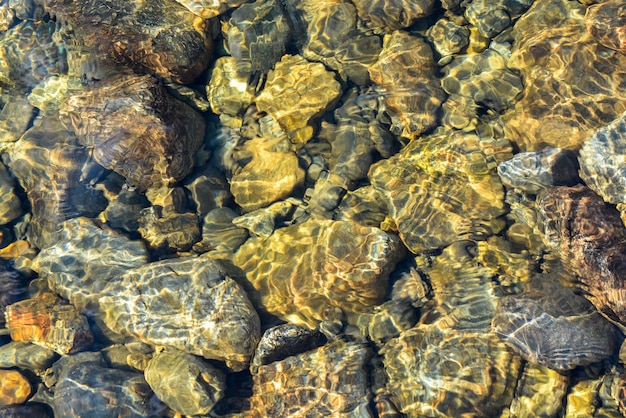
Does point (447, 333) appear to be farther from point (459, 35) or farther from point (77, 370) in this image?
point (77, 370)

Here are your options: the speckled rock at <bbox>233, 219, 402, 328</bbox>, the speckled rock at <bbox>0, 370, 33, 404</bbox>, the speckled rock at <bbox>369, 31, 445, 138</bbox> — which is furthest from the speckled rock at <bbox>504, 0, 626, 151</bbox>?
the speckled rock at <bbox>0, 370, 33, 404</bbox>

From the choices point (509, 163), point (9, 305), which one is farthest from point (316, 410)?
point (9, 305)

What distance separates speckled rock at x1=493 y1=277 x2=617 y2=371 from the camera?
14.9 feet

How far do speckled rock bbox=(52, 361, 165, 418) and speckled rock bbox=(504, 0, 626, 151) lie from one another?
189 inches

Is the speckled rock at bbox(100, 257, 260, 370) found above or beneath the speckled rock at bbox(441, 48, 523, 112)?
beneath

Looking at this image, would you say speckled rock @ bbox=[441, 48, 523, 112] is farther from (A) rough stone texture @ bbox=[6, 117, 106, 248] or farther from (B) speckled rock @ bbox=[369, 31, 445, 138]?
(A) rough stone texture @ bbox=[6, 117, 106, 248]

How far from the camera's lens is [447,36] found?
20.4 feet

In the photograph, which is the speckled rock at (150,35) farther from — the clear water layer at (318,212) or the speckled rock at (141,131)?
the speckled rock at (141,131)

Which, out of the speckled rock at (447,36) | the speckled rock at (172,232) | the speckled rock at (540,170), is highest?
the speckled rock at (447,36)

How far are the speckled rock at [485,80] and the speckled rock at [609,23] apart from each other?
868mm

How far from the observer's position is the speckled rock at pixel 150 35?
641 centimetres

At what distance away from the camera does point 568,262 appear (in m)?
4.95

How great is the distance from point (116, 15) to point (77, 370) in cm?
433

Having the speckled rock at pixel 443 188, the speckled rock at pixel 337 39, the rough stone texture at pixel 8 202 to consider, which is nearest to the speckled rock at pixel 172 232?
the rough stone texture at pixel 8 202
